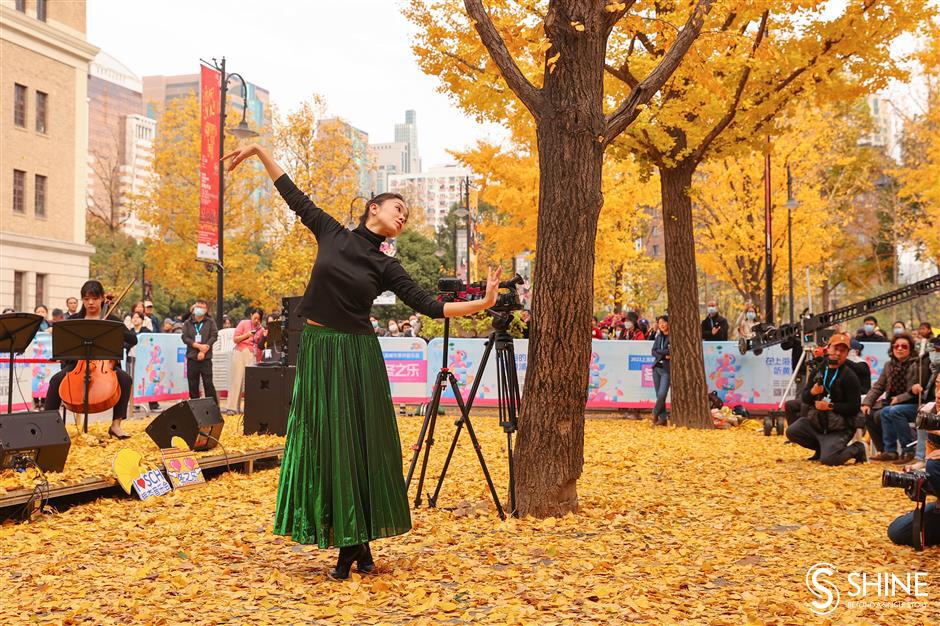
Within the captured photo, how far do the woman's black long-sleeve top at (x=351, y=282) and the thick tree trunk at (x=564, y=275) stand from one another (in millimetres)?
2300

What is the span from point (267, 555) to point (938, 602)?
13.6ft

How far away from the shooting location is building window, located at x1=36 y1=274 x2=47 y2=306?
1428 inches

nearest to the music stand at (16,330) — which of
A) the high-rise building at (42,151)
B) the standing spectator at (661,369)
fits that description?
the standing spectator at (661,369)

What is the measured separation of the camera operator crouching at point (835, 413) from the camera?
1150 cm

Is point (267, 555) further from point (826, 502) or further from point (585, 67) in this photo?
point (826, 502)

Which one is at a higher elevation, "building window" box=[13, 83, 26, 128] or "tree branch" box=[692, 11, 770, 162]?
"building window" box=[13, 83, 26, 128]

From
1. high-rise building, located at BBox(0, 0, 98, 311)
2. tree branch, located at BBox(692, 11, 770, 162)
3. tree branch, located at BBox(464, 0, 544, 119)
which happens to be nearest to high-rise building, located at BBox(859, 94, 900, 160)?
tree branch, located at BBox(692, 11, 770, 162)

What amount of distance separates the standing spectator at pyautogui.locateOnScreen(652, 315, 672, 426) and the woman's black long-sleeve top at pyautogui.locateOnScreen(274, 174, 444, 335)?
12116 millimetres

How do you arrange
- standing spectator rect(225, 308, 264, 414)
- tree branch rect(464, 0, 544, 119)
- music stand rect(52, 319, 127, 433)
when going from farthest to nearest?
standing spectator rect(225, 308, 264, 414) → music stand rect(52, 319, 127, 433) → tree branch rect(464, 0, 544, 119)

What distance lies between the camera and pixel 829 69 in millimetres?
14414

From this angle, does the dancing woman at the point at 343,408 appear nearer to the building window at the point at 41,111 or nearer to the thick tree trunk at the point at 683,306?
the thick tree trunk at the point at 683,306

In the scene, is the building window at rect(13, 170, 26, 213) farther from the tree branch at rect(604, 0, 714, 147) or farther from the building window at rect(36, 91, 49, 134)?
the tree branch at rect(604, 0, 714, 147)

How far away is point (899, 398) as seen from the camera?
38.6ft

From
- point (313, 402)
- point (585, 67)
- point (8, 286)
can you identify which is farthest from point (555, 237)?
point (8, 286)
